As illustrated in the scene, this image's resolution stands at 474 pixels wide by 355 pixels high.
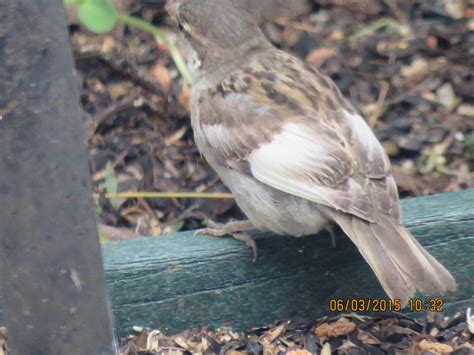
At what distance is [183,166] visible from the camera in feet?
15.3

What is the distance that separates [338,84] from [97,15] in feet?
4.33

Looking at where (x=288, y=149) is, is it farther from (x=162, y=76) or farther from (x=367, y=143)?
(x=162, y=76)

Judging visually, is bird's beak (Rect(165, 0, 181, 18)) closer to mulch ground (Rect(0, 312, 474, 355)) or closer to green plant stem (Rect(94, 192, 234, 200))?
green plant stem (Rect(94, 192, 234, 200))

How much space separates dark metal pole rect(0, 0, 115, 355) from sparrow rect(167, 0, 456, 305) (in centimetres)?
79

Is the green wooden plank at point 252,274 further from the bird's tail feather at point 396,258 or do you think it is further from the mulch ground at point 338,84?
the mulch ground at point 338,84

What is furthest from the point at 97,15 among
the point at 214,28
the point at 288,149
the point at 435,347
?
the point at 435,347

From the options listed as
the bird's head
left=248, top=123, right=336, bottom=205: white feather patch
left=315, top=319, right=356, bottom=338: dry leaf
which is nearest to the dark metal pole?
left=248, top=123, right=336, bottom=205: white feather patch

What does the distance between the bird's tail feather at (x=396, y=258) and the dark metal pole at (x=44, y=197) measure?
0.82m

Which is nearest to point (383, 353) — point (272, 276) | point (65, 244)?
point (272, 276)

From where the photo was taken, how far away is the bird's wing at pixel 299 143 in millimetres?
3199

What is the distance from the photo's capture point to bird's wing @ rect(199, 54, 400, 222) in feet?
10.5
